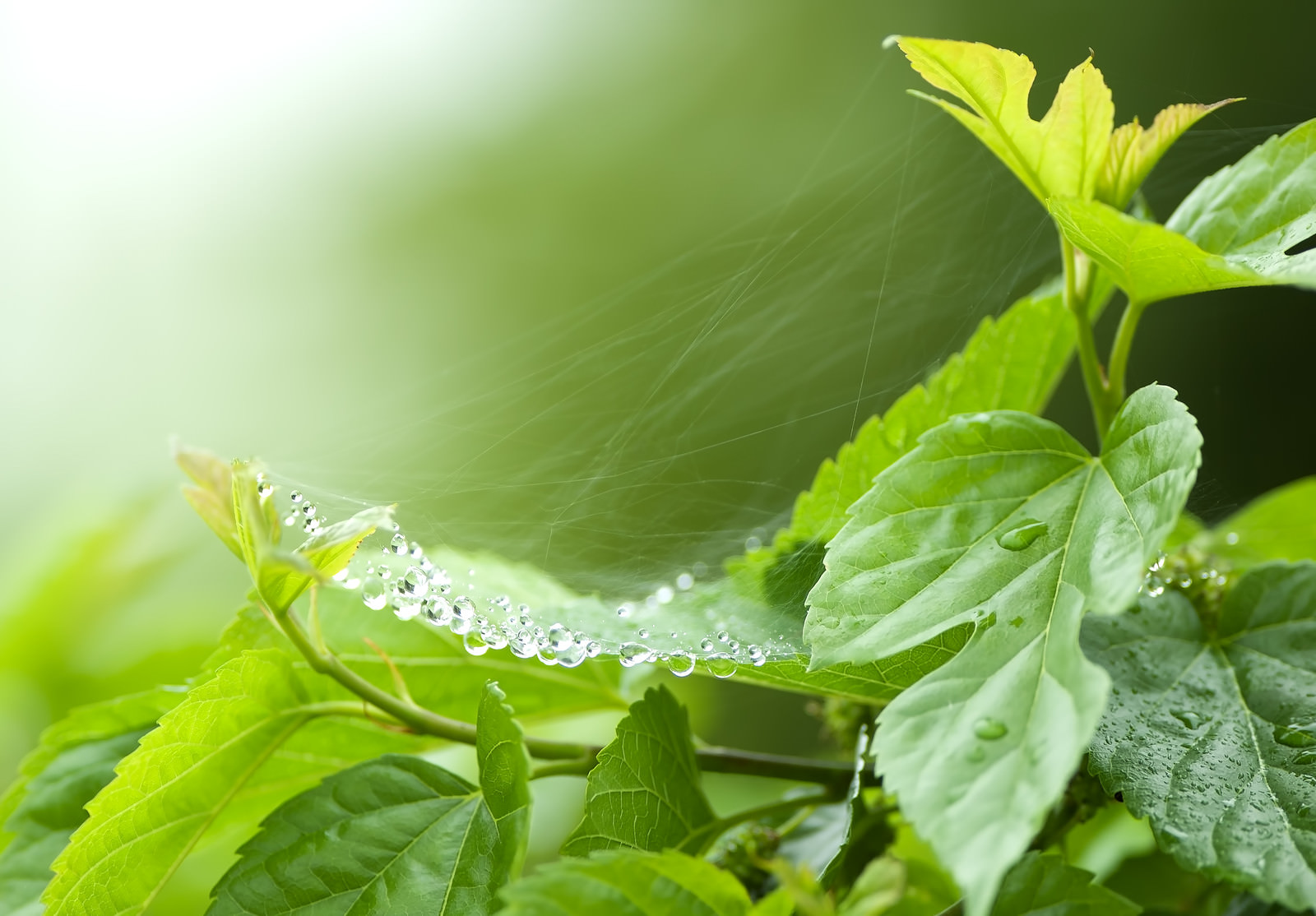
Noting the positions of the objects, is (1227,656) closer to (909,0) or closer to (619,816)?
(619,816)

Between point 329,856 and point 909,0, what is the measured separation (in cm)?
241

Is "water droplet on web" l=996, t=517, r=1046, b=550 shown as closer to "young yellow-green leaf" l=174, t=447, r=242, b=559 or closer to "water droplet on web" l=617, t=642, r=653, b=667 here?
"water droplet on web" l=617, t=642, r=653, b=667

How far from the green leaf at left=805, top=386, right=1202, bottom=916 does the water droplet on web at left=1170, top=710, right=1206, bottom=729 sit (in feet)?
0.36

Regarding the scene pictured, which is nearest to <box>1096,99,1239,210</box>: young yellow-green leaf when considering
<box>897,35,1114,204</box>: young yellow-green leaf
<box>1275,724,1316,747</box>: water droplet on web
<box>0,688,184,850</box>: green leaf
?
<box>897,35,1114,204</box>: young yellow-green leaf

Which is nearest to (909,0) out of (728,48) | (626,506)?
(728,48)

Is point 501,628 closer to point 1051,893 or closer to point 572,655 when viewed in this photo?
point 572,655

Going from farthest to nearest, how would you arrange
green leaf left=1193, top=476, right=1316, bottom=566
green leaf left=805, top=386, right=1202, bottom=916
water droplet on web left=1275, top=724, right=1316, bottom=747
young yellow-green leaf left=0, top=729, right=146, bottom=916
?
green leaf left=1193, top=476, right=1316, bottom=566 → young yellow-green leaf left=0, top=729, right=146, bottom=916 → water droplet on web left=1275, top=724, right=1316, bottom=747 → green leaf left=805, top=386, right=1202, bottom=916

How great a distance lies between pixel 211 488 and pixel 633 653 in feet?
0.58

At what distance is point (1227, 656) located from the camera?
1.39 ft

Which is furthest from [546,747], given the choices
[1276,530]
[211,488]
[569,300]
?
[569,300]

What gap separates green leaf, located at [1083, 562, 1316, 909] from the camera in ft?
1.04

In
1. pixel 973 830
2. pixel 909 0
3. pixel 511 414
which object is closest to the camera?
pixel 973 830

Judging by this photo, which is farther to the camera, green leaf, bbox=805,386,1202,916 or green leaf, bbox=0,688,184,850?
green leaf, bbox=0,688,184,850

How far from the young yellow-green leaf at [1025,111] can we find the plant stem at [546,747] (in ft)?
0.95
